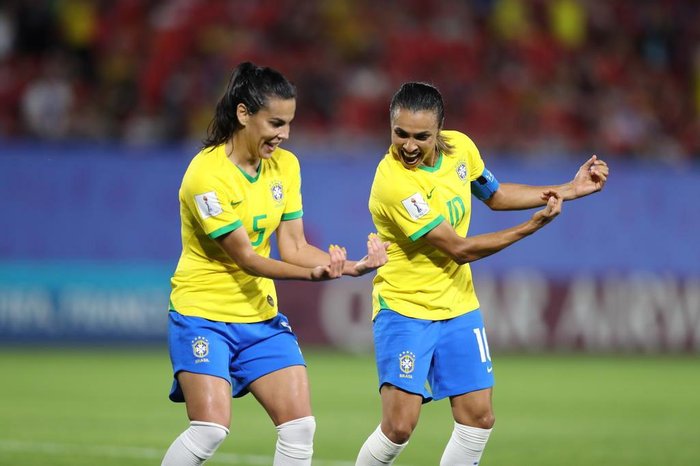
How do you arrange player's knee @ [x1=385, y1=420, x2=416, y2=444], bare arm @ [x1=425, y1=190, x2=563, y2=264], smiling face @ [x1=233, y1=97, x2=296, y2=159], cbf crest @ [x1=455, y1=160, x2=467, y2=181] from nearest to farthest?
1. smiling face @ [x1=233, y1=97, x2=296, y2=159]
2. bare arm @ [x1=425, y1=190, x2=563, y2=264]
3. player's knee @ [x1=385, y1=420, x2=416, y2=444]
4. cbf crest @ [x1=455, y1=160, x2=467, y2=181]

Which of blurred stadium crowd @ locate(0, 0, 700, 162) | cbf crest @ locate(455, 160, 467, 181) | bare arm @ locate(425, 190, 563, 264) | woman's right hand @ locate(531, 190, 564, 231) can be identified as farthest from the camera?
blurred stadium crowd @ locate(0, 0, 700, 162)

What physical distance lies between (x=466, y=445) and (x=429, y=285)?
86 cm

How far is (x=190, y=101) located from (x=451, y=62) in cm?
376

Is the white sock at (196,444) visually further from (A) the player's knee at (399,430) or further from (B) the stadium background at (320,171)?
(B) the stadium background at (320,171)

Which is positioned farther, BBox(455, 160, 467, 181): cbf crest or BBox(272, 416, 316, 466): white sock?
BBox(455, 160, 467, 181): cbf crest

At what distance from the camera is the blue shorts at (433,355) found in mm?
6676

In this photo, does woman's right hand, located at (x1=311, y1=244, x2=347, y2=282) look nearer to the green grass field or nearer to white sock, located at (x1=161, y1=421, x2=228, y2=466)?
white sock, located at (x1=161, y1=421, x2=228, y2=466)

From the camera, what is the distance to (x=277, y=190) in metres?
6.34

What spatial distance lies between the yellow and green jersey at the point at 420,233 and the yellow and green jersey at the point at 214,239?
2.18ft

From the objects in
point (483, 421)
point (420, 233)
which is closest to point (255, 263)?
point (420, 233)

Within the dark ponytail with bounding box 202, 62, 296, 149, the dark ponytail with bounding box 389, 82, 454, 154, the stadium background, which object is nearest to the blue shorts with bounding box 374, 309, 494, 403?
the dark ponytail with bounding box 389, 82, 454, 154

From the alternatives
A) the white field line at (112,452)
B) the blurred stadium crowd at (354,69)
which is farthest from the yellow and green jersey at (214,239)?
the blurred stadium crowd at (354,69)

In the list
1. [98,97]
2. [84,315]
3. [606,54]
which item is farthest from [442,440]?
[606,54]

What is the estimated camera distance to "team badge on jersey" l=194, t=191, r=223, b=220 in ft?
19.9
